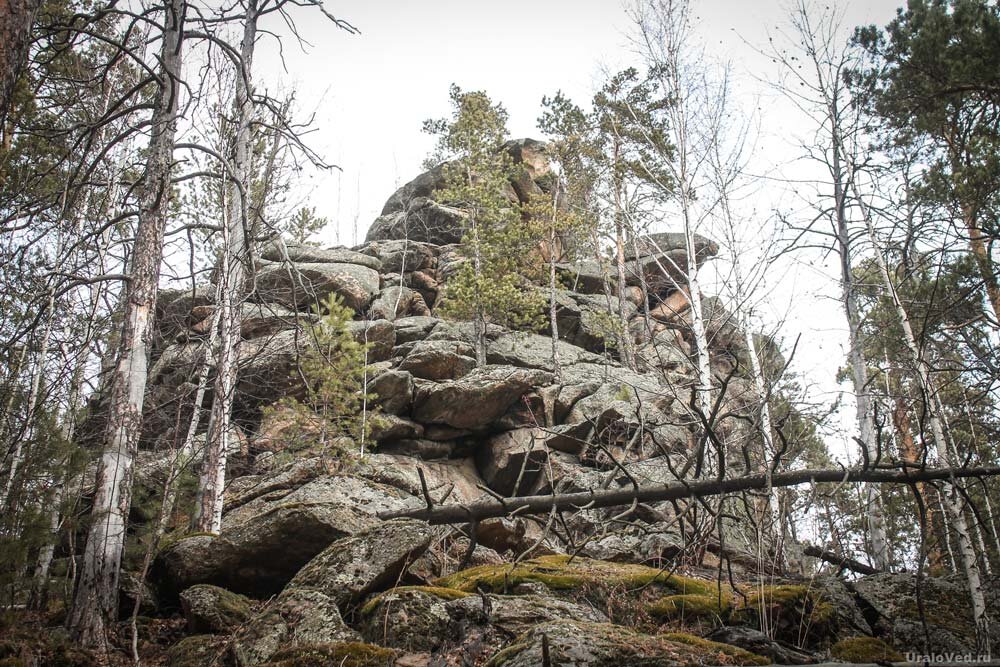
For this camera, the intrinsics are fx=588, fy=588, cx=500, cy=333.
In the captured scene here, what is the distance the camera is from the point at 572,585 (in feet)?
17.4

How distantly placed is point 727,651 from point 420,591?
224 cm

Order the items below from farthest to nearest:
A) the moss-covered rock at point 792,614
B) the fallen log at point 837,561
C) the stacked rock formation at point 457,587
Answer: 1. the fallen log at point 837,561
2. the moss-covered rock at point 792,614
3. the stacked rock formation at point 457,587

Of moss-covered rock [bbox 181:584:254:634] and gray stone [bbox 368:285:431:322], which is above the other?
gray stone [bbox 368:285:431:322]

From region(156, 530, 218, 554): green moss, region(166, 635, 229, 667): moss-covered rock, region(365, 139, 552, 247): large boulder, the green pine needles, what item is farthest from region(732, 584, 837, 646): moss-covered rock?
region(365, 139, 552, 247): large boulder

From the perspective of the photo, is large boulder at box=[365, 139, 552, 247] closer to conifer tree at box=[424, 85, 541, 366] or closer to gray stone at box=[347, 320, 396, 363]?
conifer tree at box=[424, 85, 541, 366]

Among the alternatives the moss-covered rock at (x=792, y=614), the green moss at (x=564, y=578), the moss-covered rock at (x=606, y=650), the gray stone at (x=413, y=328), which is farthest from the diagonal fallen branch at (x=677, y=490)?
the gray stone at (x=413, y=328)

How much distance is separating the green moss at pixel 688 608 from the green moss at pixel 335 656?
2.46 metres

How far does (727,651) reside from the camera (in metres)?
3.73

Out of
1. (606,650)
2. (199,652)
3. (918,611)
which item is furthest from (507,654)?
(918,611)

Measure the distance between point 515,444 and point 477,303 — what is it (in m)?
5.01

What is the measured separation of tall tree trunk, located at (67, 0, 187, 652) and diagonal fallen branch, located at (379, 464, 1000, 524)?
2724 mm

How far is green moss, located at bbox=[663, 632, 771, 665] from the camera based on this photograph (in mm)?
3576

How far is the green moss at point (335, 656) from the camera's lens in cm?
354

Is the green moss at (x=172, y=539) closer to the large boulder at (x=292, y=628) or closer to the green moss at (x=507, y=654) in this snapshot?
the large boulder at (x=292, y=628)
